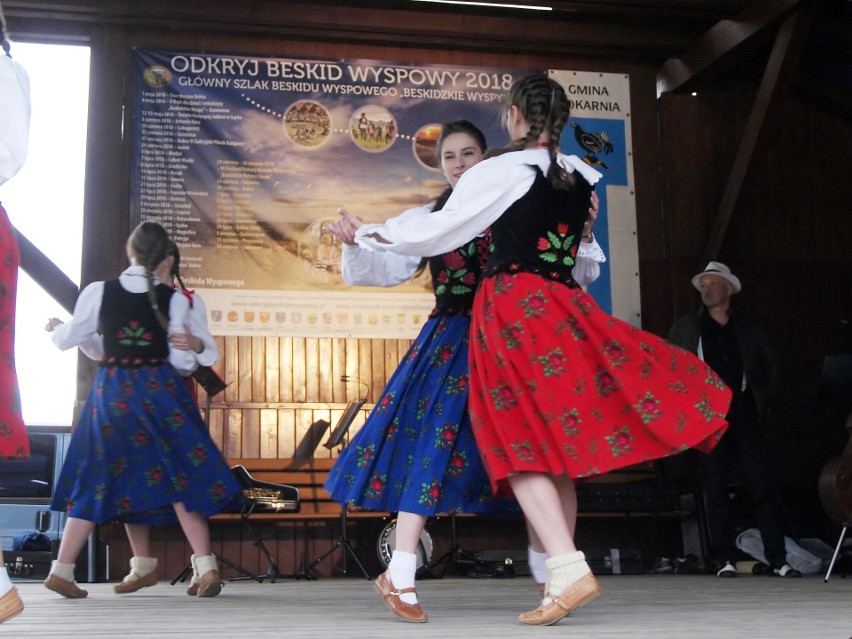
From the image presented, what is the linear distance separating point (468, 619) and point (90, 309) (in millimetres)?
2004

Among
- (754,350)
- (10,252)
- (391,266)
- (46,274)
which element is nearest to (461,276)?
(391,266)

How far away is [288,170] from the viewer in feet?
20.2

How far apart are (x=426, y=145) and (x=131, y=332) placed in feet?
9.21

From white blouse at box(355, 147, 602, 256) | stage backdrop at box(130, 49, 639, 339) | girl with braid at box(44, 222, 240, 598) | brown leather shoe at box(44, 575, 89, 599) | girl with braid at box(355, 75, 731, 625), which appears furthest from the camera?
stage backdrop at box(130, 49, 639, 339)

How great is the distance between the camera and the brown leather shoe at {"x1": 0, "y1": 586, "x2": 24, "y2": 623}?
7.47 ft

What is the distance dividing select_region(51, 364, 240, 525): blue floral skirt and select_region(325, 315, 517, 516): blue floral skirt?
1091 mm

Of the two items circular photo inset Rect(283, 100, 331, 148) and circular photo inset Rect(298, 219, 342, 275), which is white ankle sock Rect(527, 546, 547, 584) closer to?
circular photo inset Rect(298, 219, 342, 275)

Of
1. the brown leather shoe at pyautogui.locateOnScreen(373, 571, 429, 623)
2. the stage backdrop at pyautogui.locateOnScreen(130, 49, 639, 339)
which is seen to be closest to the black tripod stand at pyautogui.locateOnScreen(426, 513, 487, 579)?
the stage backdrop at pyautogui.locateOnScreen(130, 49, 639, 339)

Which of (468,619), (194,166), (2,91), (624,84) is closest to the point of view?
(2,91)

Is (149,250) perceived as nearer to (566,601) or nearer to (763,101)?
(566,601)

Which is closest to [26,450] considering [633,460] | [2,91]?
[2,91]

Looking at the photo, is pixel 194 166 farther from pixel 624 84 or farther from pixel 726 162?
pixel 726 162

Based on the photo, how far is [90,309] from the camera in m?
3.98

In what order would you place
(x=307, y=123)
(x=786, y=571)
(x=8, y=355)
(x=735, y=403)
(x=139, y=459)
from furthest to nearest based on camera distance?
(x=307, y=123) → (x=735, y=403) → (x=786, y=571) → (x=139, y=459) → (x=8, y=355)
